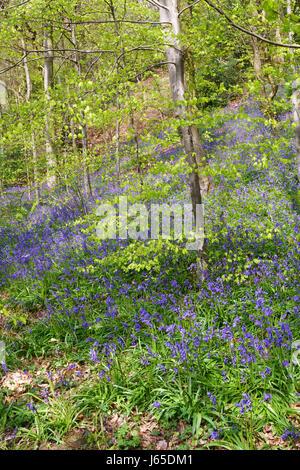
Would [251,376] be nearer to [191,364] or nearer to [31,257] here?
[191,364]

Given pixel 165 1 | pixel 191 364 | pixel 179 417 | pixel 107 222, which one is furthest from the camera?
pixel 165 1

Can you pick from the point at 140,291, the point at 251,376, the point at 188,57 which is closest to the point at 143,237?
the point at 140,291

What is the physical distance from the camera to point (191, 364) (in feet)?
11.4

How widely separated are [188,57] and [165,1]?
320 cm

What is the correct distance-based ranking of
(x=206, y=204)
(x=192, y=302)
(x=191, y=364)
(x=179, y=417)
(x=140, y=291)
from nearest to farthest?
(x=179, y=417) → (x=191, y=364) → (x=192, y=302) → (x=140, y=291) → (x=206, y=204)

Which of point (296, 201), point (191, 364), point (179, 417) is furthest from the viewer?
point (296, 201)

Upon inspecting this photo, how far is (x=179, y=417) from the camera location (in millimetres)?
3072

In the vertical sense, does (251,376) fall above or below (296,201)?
below
